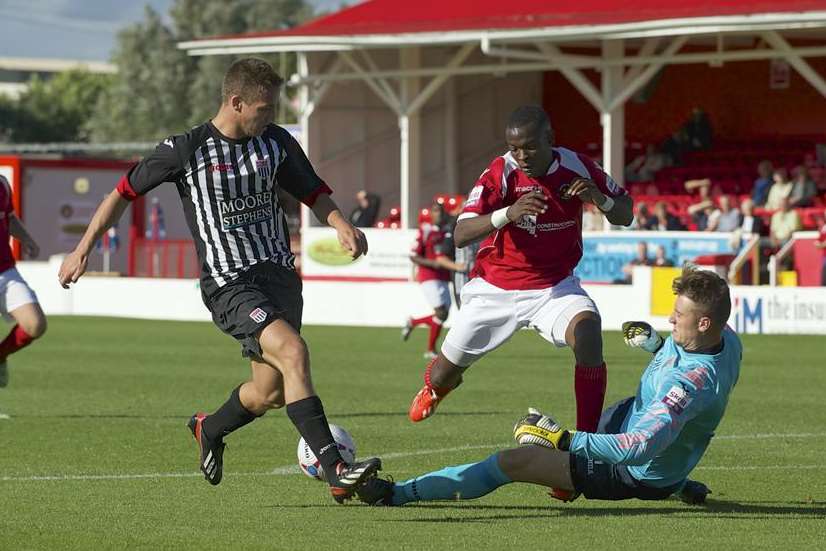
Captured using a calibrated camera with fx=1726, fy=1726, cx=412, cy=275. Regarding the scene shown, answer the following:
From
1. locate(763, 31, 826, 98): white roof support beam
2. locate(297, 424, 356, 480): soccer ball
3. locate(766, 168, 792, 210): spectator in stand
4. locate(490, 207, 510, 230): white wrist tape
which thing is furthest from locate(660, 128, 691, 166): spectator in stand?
locate(297, 424, 356, 480): soccer ball

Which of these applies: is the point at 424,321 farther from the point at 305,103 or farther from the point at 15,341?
the point at 305,103

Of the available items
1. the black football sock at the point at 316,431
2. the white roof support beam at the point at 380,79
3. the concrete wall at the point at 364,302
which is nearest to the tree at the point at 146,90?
the white roof support beam at the point at 380,79

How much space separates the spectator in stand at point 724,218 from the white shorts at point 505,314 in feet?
65.8

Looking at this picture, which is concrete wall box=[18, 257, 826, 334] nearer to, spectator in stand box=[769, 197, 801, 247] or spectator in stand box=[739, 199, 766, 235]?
spectator in stand box=[739, 199, 766, 235]

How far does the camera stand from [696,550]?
24.0 feet

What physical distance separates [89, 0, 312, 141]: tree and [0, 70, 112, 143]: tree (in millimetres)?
2050

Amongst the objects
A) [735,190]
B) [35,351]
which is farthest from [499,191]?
[735,190]

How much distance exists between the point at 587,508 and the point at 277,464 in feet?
8.60

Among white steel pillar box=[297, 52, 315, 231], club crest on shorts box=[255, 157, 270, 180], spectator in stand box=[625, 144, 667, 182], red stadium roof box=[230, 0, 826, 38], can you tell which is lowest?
club crest on shorts box=[255, 157, 270, 180]

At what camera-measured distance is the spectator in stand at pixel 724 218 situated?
2977cm

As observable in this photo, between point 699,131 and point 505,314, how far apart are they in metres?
27.8

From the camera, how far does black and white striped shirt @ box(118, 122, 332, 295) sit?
8.75 meters

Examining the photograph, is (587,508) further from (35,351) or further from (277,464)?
(35,351)

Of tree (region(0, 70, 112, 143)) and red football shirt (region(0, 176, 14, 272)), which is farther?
tree (region(0, 70, 112, 143))
